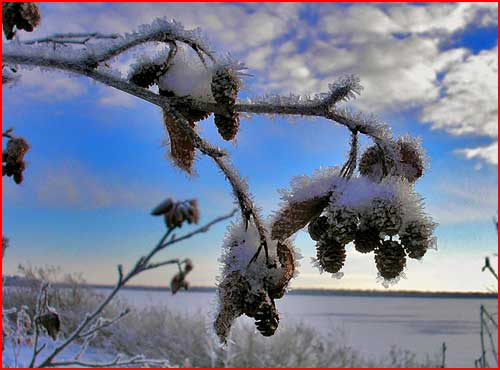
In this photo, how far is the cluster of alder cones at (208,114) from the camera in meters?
0.83

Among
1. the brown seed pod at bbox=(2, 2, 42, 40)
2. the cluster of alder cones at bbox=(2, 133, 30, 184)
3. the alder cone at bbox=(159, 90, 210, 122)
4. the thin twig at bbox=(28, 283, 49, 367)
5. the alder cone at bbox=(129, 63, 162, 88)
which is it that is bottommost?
the thin twig at bbox=(28, 283, 49, 367)

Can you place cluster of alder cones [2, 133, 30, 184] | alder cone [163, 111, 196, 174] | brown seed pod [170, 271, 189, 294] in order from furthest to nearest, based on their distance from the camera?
brown seed pod [170, 271, 189, 294] < cluster of alder cones [2, 133, 30, 184] < alder cone [163, 111, 196, 174]

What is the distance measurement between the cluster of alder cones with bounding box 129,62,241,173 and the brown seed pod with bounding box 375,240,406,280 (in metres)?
0.27

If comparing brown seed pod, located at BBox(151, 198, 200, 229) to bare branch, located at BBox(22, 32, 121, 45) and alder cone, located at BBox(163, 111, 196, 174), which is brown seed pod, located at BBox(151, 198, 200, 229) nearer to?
bare branch, located at BBox(22, 32, 121, 45)

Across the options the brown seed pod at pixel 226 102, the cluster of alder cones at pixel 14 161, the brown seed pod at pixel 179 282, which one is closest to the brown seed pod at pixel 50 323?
the cluster of alder cones at pixel 14 161

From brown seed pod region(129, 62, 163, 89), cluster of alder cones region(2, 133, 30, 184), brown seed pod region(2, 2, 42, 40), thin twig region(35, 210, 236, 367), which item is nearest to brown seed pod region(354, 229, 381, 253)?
brown seed pod region(129, 62, 163, 89)

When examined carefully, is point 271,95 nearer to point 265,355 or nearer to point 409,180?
point 409,180

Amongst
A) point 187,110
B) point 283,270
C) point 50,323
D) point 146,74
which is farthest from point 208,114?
point 50,323

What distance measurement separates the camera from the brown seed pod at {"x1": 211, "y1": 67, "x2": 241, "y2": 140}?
0.83 metres

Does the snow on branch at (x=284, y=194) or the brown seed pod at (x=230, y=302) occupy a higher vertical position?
the snow on branch at (x=284, y=194)

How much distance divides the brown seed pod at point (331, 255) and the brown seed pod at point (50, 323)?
7.30ft

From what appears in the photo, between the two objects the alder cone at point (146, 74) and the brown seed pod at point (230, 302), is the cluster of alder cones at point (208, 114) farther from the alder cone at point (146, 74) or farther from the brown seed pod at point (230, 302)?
the brown seed pod at point (230, 302)

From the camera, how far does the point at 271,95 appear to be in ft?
2.69

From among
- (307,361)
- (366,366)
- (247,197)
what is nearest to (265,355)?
(307,361)
